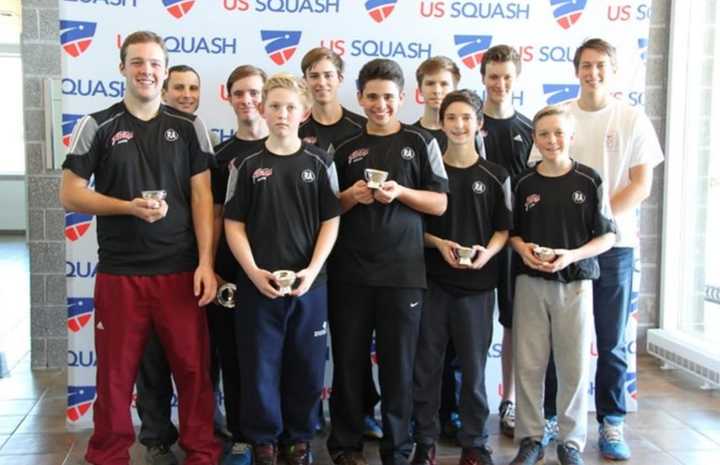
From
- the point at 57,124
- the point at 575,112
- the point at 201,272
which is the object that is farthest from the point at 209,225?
the point at 57,124

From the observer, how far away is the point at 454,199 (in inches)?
115

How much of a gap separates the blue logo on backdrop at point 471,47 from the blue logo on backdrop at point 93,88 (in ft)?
6.02

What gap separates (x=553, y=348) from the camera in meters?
2.99

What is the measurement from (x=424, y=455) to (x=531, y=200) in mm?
1216

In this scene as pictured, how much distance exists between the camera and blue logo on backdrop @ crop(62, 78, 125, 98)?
3.43 meters

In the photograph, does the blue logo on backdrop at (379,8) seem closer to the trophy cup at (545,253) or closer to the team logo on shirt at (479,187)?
the team logo on shirt at (479,187)

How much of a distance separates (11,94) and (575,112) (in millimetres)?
13775

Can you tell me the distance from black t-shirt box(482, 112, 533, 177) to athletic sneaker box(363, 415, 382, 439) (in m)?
1.45

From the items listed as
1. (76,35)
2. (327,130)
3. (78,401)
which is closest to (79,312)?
(78,401)

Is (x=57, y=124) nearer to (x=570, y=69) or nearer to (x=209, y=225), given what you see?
(x=209, y=225)

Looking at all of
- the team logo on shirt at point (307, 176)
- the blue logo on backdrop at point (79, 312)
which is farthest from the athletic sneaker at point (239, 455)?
A: the team logo on shirt at point (307, 176)

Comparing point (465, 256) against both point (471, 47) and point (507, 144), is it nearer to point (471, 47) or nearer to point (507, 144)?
point (507, 144)

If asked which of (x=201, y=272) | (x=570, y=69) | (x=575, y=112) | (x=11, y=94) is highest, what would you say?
(x=11, y=94)

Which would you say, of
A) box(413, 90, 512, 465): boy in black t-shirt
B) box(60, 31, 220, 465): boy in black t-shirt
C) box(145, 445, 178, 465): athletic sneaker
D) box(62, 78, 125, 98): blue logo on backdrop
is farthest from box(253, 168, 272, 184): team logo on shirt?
box(145, 445, 178, 465): athletic sneaker
